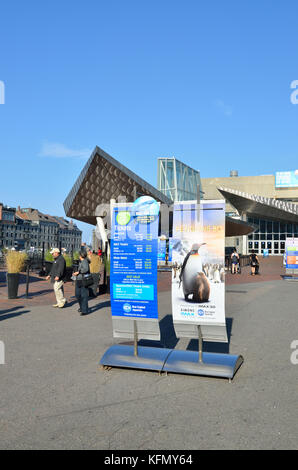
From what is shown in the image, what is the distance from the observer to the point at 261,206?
5862 centimetres

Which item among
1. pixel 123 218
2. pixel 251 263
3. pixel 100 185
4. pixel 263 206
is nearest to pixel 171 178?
pixel 263 206

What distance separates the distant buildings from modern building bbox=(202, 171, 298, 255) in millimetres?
48787

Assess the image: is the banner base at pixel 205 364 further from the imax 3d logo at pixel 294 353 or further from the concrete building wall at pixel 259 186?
the concrete building wall at pixel 259 186

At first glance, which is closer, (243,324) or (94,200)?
(243,324)

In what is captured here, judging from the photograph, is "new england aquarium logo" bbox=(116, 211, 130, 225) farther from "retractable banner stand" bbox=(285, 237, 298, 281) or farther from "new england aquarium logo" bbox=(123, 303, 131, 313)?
"retractable banner stand" bbox=(285, 237, 298, 281)

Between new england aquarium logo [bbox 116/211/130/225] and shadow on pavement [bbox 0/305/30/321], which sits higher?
new england aquarium logo [bbox 116/211/130/225]

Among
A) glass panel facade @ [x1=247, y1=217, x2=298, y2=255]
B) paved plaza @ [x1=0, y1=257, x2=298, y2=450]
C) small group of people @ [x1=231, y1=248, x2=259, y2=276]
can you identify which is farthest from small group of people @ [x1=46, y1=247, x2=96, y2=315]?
glass panel facade @ [x1=247, y1=217, x2=298, y2=255]

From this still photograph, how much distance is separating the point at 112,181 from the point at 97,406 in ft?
82.6

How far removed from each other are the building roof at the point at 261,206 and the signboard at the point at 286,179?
18.1 meters

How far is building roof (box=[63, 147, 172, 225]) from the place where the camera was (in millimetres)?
27547

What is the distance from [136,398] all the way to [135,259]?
6.41 feet

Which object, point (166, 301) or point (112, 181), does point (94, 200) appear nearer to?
point (112, 181)

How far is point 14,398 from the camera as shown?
4824 millimetres

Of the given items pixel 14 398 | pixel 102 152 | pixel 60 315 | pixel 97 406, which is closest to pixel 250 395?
pixel 97 406
